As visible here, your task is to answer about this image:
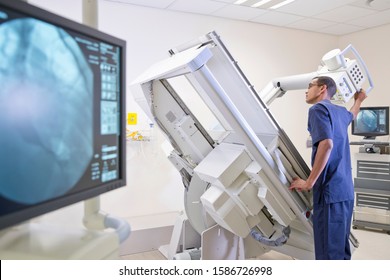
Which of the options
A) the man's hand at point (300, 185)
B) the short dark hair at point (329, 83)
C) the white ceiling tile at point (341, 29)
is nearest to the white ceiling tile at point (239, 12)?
the white ceiling tile at point (341, 29)

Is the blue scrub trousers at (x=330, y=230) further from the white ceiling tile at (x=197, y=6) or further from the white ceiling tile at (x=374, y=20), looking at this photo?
the white ceiling tile at (x=374, y=20)

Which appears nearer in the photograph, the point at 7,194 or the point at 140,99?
the point at 7,194

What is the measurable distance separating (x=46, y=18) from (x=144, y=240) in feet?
8.15

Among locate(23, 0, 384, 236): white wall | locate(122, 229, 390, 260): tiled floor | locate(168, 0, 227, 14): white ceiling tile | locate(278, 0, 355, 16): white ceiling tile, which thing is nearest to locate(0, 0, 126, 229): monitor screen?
locate(23, 0, 384, 236): white wall

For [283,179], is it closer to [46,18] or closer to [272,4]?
[46,18]

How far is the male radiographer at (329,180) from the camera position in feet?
6.37

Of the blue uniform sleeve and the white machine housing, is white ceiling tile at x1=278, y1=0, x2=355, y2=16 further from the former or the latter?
the blue uniform sleeve

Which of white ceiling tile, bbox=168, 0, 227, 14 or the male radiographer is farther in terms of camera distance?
white ceiling tile, bbox=168, 0, 227, 14

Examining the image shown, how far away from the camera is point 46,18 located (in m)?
0.59

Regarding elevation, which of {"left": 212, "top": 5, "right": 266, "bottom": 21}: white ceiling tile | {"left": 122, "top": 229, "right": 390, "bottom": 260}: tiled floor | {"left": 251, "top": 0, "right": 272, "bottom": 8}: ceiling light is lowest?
{"left": 122, "top": 229, "right": 390, "bottom": 260}: tiled floor

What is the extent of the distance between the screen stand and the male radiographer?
1429mm

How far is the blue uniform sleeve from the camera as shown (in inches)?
77.2

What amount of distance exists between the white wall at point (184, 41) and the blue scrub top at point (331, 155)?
1.31m
